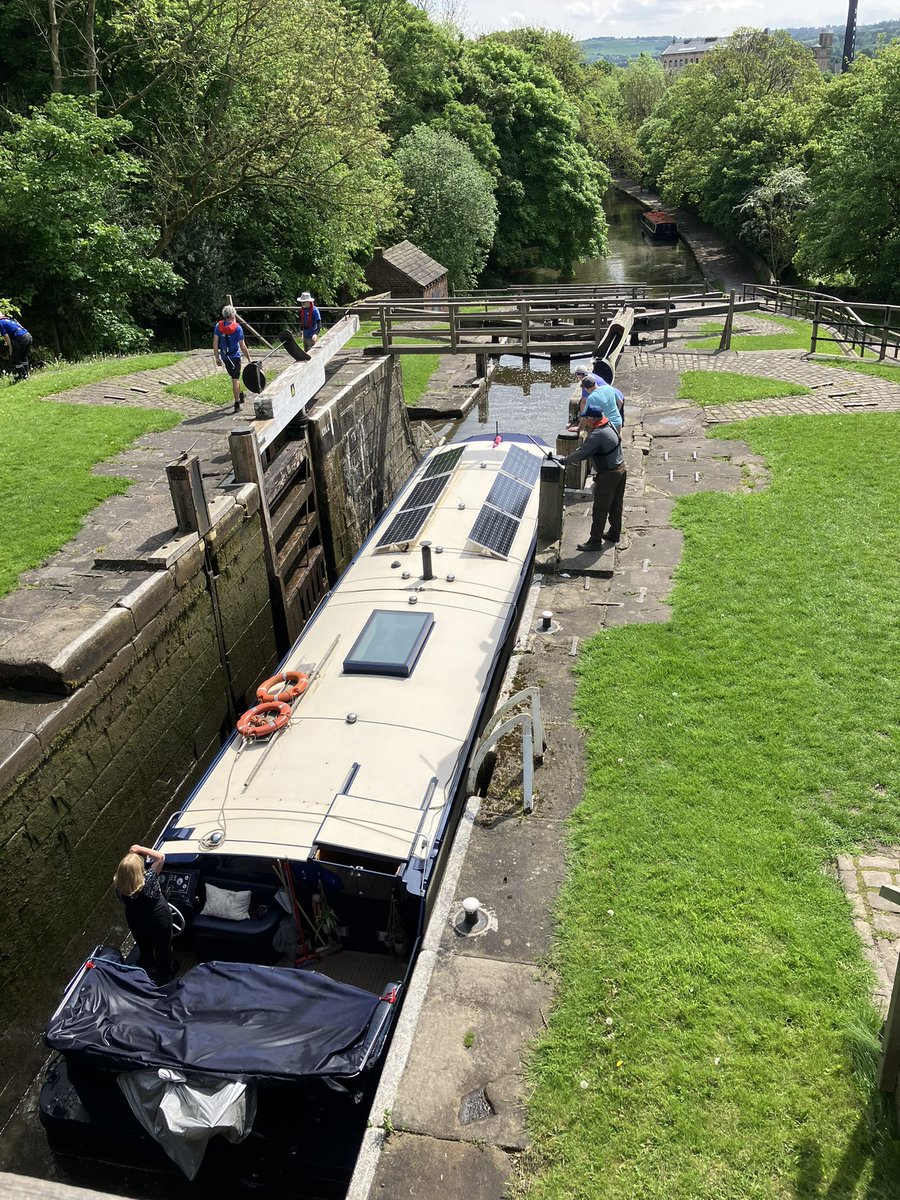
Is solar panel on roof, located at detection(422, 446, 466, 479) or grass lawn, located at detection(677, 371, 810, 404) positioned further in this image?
A: grass lawn, located at detection(677, 371, 810, 404)

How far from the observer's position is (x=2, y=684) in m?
8.35

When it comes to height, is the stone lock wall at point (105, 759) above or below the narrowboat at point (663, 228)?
below

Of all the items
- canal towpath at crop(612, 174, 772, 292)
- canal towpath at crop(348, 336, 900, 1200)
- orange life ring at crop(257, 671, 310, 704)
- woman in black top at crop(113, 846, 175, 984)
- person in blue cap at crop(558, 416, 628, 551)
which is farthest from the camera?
canal towpath at crop(612, 174, 772, 292)

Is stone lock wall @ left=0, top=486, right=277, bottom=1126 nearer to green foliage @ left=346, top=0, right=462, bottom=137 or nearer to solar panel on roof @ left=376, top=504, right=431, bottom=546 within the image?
solar panel on roof @ left=376, top=504, right=431, bottom=546

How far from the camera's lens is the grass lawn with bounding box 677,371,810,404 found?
18016mm

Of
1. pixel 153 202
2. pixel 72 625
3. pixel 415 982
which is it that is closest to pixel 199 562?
pixel 72 625

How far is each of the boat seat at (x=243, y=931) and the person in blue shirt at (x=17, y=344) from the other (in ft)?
46.8

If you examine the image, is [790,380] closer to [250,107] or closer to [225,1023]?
[250,107]

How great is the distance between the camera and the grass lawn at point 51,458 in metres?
11.6

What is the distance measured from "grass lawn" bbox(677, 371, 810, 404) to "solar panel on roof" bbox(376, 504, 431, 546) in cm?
817

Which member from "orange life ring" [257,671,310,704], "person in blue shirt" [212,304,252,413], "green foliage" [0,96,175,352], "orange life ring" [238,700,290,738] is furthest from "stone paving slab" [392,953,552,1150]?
"green foliage" [0,96,175,352]

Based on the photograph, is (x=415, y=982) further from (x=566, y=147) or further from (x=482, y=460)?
(x=566, y=147)

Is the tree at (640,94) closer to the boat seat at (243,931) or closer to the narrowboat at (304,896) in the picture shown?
the narrowboat at (304,896)

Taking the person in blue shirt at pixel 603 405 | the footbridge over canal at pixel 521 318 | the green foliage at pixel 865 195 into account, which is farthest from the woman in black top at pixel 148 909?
the green foliage at pixel 865 195
